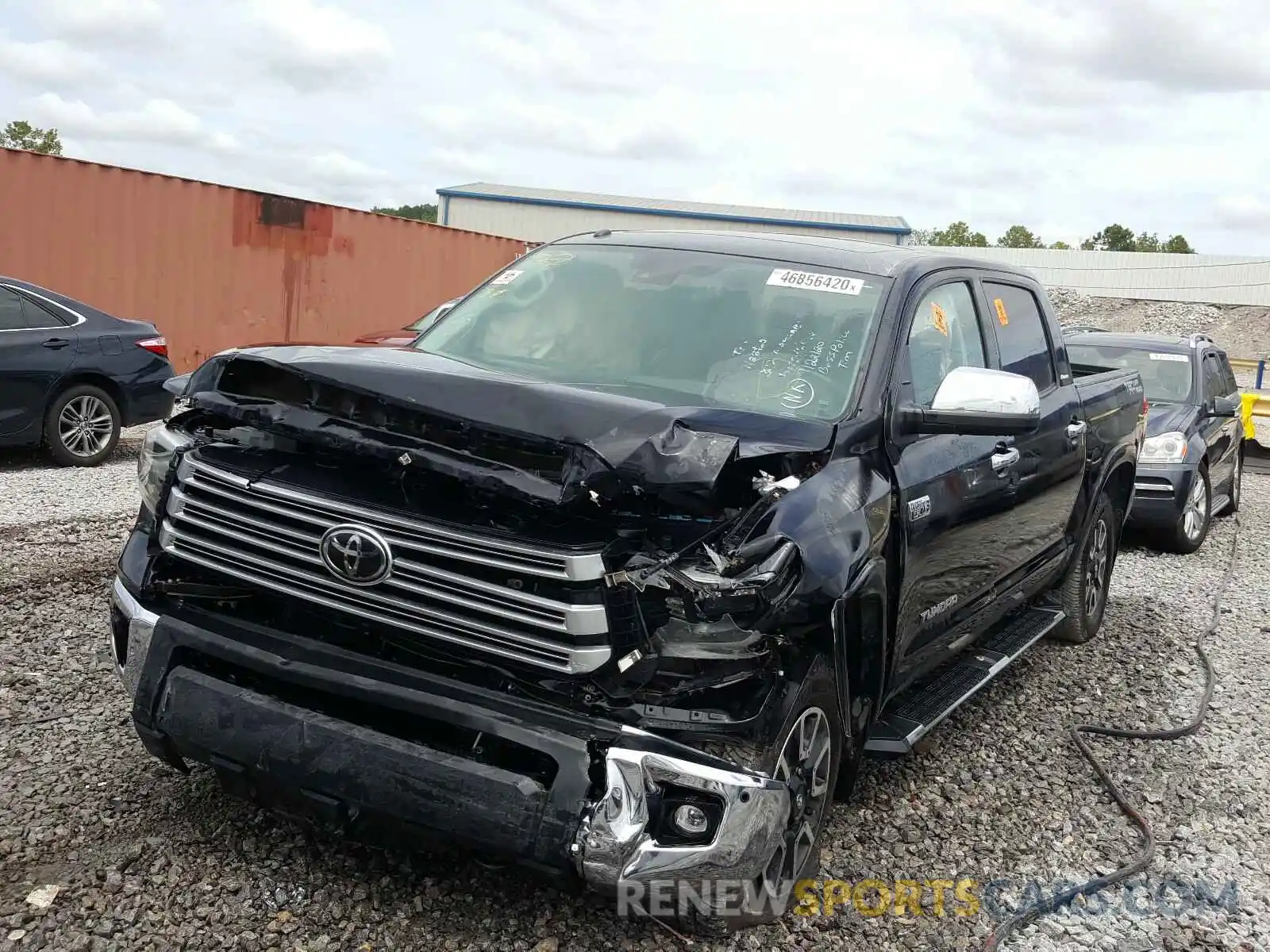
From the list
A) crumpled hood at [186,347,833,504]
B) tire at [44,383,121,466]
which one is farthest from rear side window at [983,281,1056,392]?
tire at [44,383,121,466]

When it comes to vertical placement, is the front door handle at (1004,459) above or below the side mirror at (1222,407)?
above

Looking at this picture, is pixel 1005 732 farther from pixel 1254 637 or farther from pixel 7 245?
pixel 7 245

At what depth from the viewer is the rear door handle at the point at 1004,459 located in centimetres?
417

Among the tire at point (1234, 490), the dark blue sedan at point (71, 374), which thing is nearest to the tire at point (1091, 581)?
the tire at point (1234, 490)

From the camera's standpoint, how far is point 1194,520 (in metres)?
9.21

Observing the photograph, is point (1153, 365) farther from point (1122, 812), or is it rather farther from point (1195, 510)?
point (1122, 812)

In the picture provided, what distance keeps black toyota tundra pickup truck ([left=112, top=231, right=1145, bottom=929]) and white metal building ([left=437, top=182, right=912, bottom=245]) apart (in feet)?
142

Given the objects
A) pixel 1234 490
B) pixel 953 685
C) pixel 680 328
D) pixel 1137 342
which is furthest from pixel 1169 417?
pixel 680 328

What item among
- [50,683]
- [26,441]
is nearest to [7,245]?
[26,441]

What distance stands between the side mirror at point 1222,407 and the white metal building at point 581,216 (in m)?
36.5

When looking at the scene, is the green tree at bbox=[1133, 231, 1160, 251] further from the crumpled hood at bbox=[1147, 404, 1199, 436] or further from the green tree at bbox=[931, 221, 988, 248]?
the crumpled hood at bbox=[1147, 404, 1199, 436]

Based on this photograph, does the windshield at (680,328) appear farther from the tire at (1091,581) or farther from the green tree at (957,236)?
the green tree at (957,236)

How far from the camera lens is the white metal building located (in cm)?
4694

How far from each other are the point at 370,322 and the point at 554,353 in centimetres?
1537
